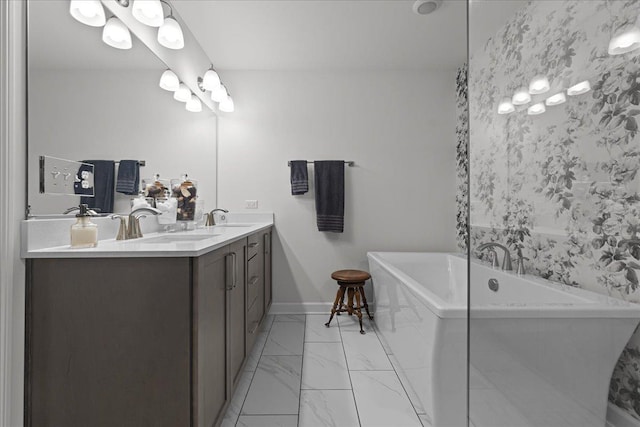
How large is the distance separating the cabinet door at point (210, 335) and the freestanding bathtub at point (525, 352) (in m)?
0.86

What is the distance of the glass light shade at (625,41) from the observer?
1.76ft

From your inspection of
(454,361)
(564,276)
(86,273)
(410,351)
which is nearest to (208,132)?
(86,273)

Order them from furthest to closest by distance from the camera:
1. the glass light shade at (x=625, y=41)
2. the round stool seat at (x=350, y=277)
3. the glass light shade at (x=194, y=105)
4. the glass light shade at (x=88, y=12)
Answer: the round stool seat at (x=350, y=277), the glass light shade at (x=194, y=105), the glass light shade at (x=88, y=12), the glass light shade at (x=625, y=41)

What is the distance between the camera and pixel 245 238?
178cm

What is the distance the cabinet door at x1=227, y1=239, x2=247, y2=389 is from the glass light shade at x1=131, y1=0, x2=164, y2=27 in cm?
129

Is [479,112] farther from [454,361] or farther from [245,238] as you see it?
[245,238]

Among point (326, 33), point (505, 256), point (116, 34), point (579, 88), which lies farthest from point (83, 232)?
point (326, 33)

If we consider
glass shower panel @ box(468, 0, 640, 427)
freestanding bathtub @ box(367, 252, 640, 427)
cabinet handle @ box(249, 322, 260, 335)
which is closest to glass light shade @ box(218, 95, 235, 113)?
cabinet handle @ box(249, 322, 260, 335)

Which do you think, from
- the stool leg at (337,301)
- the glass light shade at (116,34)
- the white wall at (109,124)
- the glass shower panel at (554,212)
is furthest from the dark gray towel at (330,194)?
the glass shower panel at (554,212)

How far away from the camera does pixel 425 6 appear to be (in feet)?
6.66

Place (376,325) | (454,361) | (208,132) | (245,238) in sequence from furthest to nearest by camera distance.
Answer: (208,132)
(376,325)
(245,238)
(454,361)

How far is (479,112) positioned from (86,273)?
1328 millimetres

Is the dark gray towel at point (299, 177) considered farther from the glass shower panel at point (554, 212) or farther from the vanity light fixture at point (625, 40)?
the vanity light fixture at point (625, 40)

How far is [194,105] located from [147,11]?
851 mm
